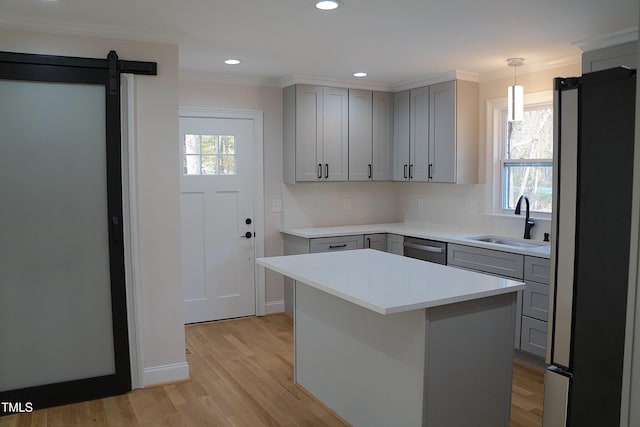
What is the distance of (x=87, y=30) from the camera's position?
3.24 metres

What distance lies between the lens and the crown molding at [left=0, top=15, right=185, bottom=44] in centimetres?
307

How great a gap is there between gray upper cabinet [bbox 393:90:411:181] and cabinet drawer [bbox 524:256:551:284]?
1804 millimetres

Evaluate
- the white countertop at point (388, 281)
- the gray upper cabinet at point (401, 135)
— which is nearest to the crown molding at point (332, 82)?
the gray upper cabinet at point (401, 135)

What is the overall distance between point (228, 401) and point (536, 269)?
2370mm

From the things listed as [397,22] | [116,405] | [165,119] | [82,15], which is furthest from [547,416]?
[82,15]

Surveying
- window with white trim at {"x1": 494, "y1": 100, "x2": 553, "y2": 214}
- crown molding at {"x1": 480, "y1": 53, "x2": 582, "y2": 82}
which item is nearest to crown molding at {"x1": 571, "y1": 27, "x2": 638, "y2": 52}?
crown molding at {"x1": 480, "y1": 53, "x2": 582, "y2": 82}

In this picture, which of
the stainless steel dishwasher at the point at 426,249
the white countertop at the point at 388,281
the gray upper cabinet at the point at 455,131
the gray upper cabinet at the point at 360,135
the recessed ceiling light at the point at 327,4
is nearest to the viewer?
the white countertop at the point at 388,281

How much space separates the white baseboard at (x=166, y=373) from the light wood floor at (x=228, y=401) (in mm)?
60

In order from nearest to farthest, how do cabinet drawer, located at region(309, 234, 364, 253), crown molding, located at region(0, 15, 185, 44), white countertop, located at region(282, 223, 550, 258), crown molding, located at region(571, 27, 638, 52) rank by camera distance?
crown molding, located at region(0, 15, 185, 44), crown molding, located at region(571, 27, 638, 52), white countertop, located at region(282, 223, 550, 258), cabinet drawer, located at region(309, 234, 364, 253)

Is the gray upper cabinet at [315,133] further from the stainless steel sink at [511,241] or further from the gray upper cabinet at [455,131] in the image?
the stainless steel sink at [511,241]

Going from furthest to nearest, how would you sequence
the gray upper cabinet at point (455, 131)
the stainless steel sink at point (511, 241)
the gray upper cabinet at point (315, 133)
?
the gray upper cabinet at point (315, 133) < the gray upper cabinet at point (455, 131) < the stainless steel sink at point (511, 241)

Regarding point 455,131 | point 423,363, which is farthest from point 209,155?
point 423,363

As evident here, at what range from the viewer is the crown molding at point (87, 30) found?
121 inches

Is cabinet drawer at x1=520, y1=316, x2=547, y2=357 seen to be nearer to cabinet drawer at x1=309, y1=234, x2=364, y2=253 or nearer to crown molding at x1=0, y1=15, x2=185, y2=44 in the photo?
cabinet drawer at x1=309, y1=234, x2=364, y2=253
